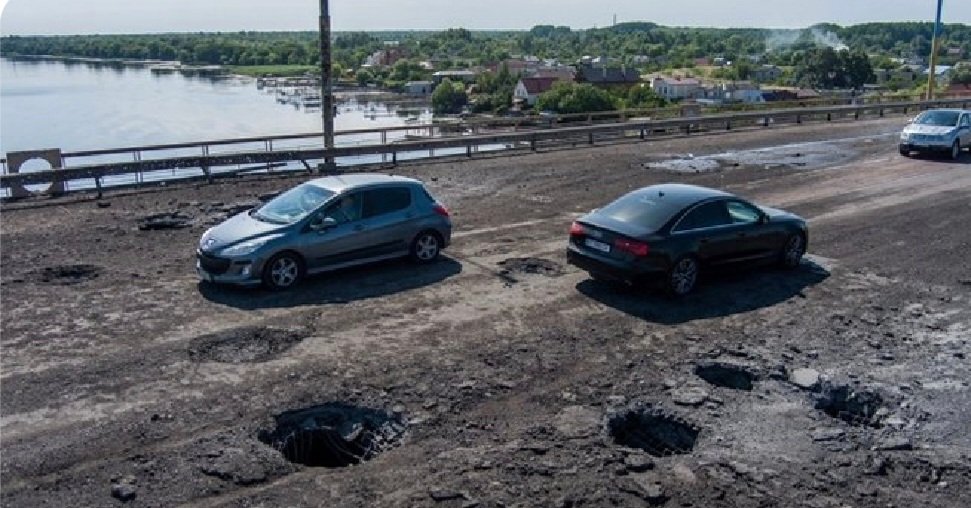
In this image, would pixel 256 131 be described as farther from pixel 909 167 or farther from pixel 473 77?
pixel 473 77

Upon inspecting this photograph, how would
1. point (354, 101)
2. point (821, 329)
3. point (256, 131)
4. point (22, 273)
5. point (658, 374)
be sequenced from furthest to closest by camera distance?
point (354, 101)
point (256, 131)
point (22, 273)
point (821, 329)
point (658, 374)

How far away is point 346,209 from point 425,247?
1518 mm

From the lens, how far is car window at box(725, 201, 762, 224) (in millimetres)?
13234

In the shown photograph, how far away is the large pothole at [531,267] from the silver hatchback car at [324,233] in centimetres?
111

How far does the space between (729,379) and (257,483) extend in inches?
208

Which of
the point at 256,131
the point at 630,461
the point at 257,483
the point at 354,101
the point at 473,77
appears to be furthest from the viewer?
the point at 473,77

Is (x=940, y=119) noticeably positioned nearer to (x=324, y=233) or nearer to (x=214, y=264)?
(x=324, y=233)

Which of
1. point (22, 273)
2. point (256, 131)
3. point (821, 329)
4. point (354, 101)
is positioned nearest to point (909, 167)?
point (821, 329)

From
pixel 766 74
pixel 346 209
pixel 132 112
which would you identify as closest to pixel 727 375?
pixel 346 209

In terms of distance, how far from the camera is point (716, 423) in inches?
339

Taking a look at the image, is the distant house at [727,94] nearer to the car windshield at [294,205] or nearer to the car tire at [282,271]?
the car windshield at [294,205]

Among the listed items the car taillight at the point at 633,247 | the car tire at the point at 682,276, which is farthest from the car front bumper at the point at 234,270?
the car tire at the point at 682,276

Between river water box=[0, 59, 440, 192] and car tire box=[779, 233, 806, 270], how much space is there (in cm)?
1450

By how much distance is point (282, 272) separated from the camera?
12.3 meters
